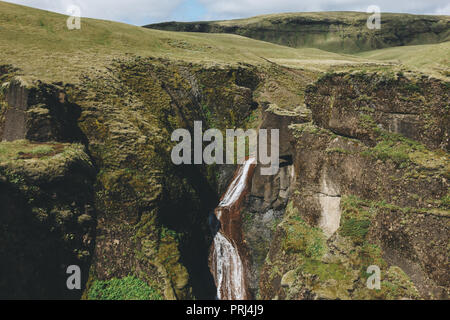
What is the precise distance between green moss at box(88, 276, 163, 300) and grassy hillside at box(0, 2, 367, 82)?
745 inches

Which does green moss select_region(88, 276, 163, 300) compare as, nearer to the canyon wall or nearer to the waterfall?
the canyon wall

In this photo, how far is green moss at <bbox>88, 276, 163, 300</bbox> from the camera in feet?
57.3

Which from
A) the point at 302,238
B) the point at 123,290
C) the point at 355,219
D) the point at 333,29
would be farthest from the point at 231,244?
the point at 333,29

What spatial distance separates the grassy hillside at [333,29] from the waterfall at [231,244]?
12542cm

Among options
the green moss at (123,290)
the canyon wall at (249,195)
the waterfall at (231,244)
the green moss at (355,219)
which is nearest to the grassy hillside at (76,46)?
the canyon wall at (249,195)

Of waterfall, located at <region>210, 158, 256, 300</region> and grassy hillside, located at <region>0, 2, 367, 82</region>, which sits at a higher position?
grassy hillside, located at <region>0, 2, 367, 82</region>

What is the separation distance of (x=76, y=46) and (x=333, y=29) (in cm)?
13913

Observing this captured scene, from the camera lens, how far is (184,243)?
22.1 m

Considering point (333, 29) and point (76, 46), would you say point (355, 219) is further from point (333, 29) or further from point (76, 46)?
point (333, 29)

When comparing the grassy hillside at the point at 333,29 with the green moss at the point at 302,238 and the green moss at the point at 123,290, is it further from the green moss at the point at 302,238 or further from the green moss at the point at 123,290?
the green moss at the point at 123,290

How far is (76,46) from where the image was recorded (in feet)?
108

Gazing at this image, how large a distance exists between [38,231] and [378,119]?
24021 mm

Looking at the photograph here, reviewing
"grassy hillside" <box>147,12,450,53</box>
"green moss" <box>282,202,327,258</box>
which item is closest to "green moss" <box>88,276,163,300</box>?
"green moss" <box>282,202,327,258</box>
